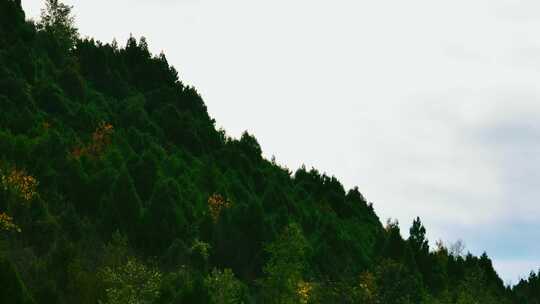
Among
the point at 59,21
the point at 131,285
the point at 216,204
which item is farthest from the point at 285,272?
the point at 59,21

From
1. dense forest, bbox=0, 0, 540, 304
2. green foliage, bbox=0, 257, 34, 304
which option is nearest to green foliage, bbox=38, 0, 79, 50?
dense forest, bbox=0, 0, 540, 304

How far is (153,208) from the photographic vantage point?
6881 cm

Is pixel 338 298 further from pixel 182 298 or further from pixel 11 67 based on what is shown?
pixel 11 67

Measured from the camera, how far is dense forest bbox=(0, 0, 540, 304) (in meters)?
51.9

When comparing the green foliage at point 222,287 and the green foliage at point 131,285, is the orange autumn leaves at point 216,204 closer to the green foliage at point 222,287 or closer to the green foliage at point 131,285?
the green foliage at point 222,287

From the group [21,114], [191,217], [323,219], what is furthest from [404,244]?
[21,114]

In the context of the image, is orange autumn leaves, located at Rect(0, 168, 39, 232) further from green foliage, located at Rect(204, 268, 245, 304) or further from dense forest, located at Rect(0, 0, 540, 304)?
green foliage, located at Rect(204, 268, 245, 304)

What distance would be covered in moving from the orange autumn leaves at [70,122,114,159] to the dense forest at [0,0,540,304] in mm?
218

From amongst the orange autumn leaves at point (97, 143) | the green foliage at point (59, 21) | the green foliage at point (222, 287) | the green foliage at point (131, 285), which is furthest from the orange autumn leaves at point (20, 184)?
the green foliage at point (59, 21)

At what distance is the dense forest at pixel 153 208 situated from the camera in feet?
170

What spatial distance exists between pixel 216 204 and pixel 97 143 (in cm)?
1299

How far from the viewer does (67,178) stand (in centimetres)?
7106

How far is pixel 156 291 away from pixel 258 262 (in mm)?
26089

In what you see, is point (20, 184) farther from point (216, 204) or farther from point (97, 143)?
point (216, 204)
